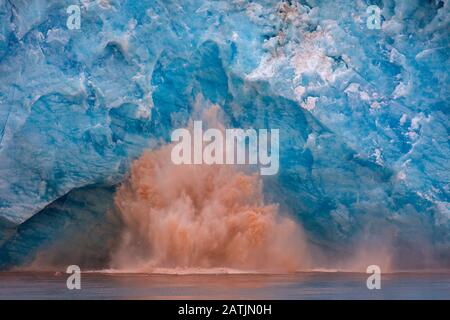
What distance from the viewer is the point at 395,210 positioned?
17266mm

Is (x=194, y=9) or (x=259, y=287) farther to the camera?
(x=194, y=9)

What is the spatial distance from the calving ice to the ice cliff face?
24 cm

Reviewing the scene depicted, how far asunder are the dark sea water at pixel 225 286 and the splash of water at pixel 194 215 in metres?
0.84

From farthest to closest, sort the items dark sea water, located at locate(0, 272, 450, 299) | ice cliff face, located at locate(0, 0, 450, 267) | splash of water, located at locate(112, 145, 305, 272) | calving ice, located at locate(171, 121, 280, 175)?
calving ice, located at locate(171, 121, 280, 175), splash of water, located at locate(112, 145, 305, 272), ice cliff face, located at locate(0, 0, 450, 267), dark sea water, located at locate(0, 272, 450, 299)

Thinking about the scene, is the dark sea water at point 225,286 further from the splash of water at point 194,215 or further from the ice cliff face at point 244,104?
the ice cliff face at point 244,104

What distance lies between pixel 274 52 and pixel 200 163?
2.70 m

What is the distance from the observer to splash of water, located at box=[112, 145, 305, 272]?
1705cm

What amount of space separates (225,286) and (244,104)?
4794mm

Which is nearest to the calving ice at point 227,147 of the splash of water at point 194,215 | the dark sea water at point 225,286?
the splash of water at point 194,215

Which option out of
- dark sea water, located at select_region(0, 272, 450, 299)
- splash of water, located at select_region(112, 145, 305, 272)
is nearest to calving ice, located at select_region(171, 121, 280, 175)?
splash of water, located at select_region(112, 145, 305, 272)

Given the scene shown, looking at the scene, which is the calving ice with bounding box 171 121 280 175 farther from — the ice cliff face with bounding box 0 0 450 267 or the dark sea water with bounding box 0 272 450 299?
the dark sea water with bounding box 0 272 450 299

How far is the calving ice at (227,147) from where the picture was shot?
1723cm
